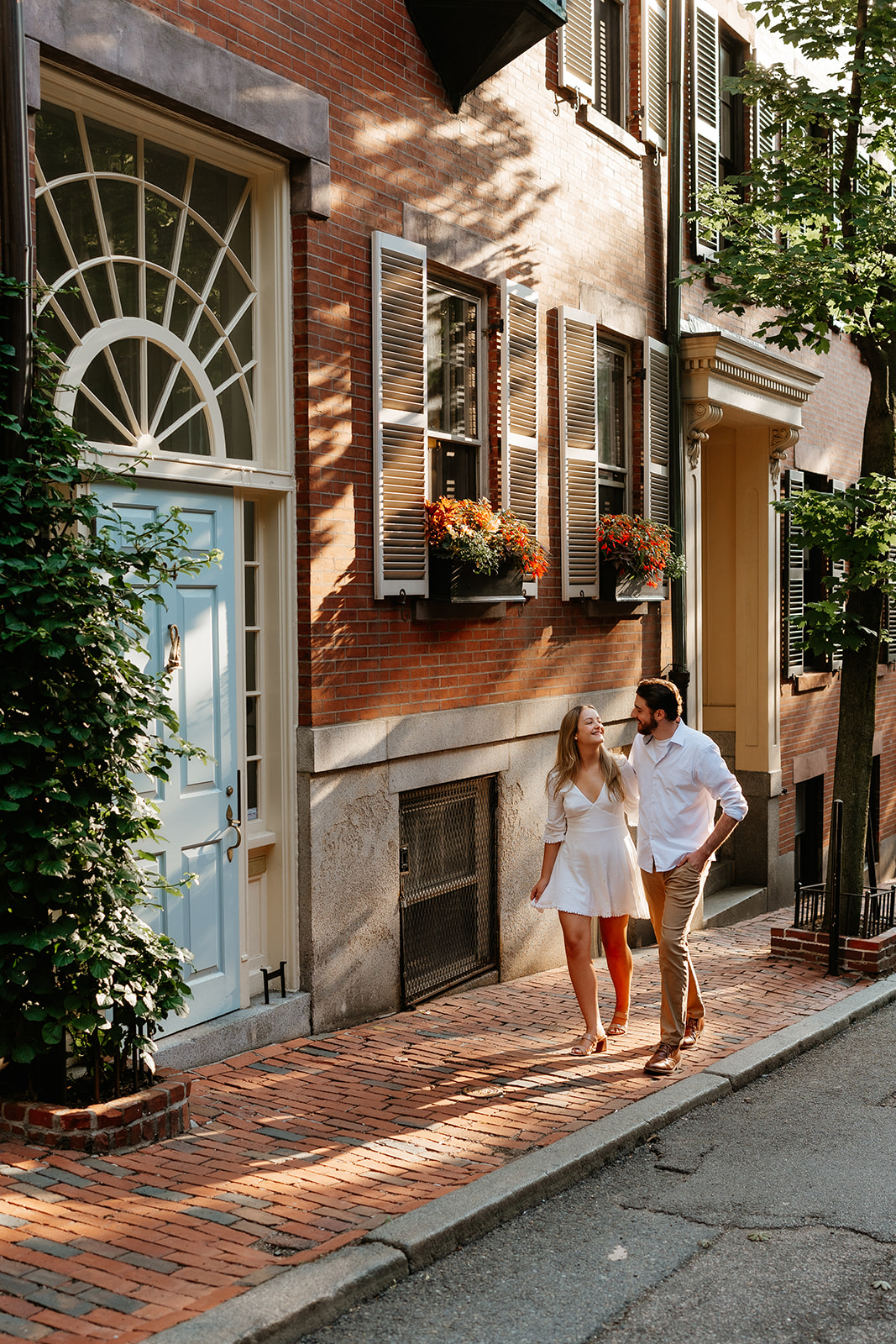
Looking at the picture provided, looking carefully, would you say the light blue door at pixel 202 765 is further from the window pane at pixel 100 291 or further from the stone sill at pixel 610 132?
the stone sill at pixel 610 132

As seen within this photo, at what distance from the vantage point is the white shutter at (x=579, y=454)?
32.3 feet

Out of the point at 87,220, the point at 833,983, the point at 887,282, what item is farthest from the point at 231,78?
the point at 833,983

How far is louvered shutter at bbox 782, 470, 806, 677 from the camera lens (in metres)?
14.2

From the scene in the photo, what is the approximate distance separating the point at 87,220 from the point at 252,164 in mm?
1274

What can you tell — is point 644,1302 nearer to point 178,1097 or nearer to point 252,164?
point 178,1097

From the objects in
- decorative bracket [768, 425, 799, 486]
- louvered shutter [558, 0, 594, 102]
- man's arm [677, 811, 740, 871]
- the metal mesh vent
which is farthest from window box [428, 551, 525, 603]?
decorative bracket [768, 425, 799, 486]

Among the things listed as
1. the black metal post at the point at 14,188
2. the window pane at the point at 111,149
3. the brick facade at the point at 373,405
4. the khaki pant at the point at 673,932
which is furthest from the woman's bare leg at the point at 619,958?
the window pane at the point at 111,149

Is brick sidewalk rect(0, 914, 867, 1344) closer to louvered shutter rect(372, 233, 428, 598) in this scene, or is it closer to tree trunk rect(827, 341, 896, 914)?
tree trunk rect(827, 341, 896, 914)

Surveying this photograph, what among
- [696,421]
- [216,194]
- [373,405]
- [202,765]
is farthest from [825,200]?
[202,765]

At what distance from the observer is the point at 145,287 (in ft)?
20.7

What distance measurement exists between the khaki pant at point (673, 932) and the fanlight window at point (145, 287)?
313cm

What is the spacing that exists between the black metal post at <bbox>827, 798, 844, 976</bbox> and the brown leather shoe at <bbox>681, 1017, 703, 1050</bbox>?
92.9 inches

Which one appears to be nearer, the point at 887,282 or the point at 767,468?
the point at 887,282

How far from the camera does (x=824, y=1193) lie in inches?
207
